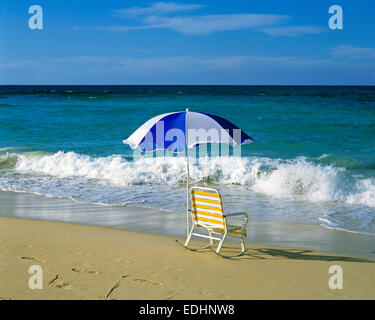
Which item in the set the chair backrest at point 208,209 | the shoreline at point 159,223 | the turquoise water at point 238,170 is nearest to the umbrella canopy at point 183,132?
the chair backrest at point 208,209

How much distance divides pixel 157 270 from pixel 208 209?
3.91 ft

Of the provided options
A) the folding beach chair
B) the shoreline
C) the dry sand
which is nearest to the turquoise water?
the shoreline

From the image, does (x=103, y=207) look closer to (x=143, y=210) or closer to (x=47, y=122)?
(x=143, y=210)

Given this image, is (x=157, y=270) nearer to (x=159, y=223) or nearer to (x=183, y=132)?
(x=183, y=132)

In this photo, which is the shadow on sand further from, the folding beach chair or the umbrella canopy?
the umbrella canopy

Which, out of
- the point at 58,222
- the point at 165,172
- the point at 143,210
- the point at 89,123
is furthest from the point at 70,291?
the point at 89,123

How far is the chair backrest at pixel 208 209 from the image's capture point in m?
5.83

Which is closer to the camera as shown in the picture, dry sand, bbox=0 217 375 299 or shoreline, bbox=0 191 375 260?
dry sand, bbox=0 217 375 299

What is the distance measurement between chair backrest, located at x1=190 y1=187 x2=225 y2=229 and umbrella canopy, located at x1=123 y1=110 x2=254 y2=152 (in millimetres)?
652

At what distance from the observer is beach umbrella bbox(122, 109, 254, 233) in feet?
19.2

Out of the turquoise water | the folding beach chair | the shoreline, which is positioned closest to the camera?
the folding beach chair

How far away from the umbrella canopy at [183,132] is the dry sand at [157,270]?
143 centimetres

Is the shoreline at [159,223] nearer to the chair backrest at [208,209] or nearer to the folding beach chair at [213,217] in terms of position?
the folding beach chair at [213,217]

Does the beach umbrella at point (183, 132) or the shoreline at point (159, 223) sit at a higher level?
the beach umbrella at point (183, 132)
